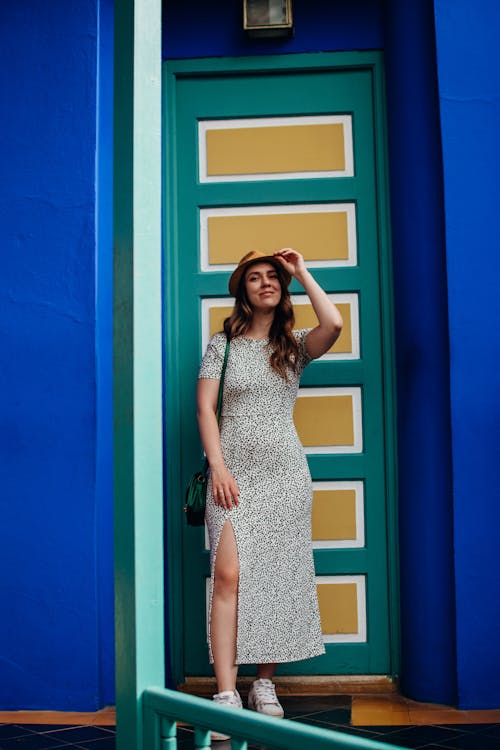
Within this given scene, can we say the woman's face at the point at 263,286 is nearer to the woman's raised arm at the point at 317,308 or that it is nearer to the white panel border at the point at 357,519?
the woman's raised arm at the point at 317,308

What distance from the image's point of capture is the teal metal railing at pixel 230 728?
4.65 feet

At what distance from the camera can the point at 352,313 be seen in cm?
412

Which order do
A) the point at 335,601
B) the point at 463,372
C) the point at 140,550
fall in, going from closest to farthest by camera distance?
the point at 140,550 < the point at 463,372 < the point at 335,601

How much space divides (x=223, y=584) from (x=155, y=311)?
5.98 feet

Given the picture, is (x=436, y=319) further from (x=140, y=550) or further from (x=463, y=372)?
(x=140, y=550)

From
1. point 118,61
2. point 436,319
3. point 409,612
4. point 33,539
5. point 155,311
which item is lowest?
point 409,612

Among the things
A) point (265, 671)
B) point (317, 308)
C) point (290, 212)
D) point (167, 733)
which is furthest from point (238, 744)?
point (290, 212)

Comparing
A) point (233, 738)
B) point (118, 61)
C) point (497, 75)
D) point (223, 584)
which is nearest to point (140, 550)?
point (233, 738)

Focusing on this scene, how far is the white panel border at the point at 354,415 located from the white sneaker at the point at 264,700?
1044mm

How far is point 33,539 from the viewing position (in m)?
3.79

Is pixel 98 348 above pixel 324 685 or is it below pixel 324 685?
above

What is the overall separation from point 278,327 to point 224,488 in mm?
707

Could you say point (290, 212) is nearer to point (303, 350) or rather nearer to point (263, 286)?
point (263, 286)

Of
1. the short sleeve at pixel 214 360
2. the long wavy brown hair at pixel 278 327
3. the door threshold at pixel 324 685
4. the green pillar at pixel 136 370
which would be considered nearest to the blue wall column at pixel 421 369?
the door threshold at pixel 324 685
